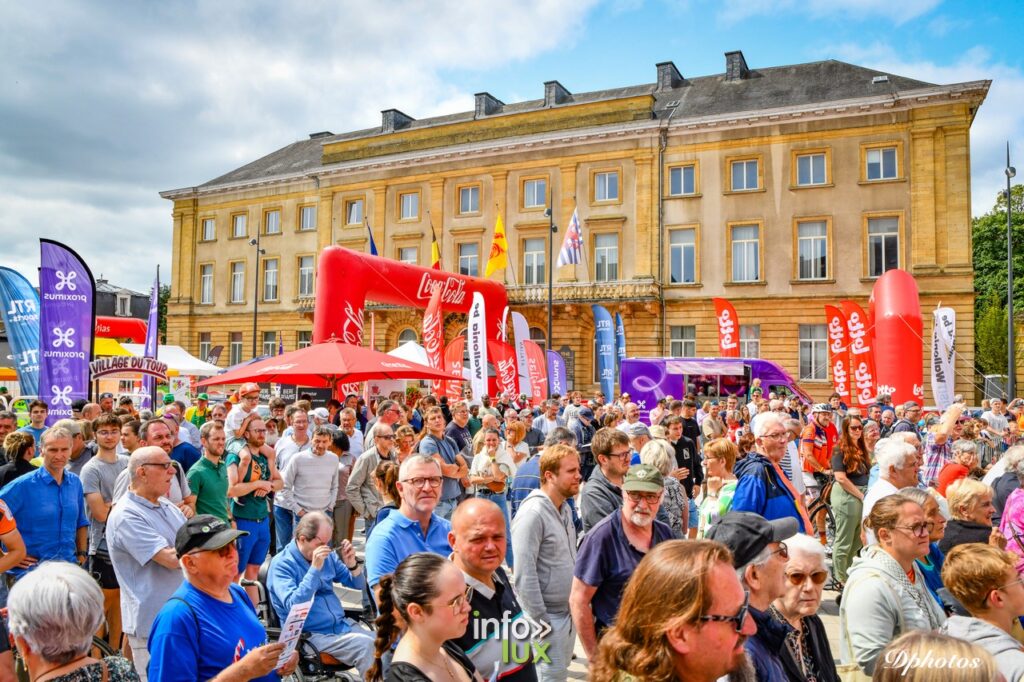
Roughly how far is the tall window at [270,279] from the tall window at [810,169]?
28300 mm

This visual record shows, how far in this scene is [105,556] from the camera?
213 inches

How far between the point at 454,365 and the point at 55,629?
18.1 meters

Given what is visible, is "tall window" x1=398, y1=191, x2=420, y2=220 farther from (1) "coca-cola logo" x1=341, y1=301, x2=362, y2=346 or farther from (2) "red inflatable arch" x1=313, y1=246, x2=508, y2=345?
(1) "coca-cola logo" x1=341, y1=301, x2=362, y2=346

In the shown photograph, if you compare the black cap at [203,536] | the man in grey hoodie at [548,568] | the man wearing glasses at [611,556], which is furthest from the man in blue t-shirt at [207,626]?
the man wearing glasses at [611,556]

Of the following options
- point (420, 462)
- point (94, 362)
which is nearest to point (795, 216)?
point (94, 362)

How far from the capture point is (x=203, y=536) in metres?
3.02

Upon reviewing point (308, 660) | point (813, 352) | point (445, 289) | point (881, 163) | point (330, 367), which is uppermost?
point (881, 163)

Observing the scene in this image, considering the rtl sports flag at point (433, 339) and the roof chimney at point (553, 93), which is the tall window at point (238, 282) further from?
the rtl sports flag at point (433, 339)

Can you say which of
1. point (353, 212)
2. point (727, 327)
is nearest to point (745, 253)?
point (727, 327)

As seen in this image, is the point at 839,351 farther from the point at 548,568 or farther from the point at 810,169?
the point at 548,568

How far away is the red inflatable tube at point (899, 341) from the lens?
57.5ft

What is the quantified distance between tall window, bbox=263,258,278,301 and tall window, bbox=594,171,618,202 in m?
19.6

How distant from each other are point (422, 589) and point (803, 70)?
35999 mm

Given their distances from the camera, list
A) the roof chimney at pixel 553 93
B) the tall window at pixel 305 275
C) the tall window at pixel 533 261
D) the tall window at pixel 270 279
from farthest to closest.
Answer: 1. the tall window at pixel 270 279
2. the tall window at pixel 305 275
3. the roof chimney at pixel 553 93
4. the tall window at pixel 533 261
